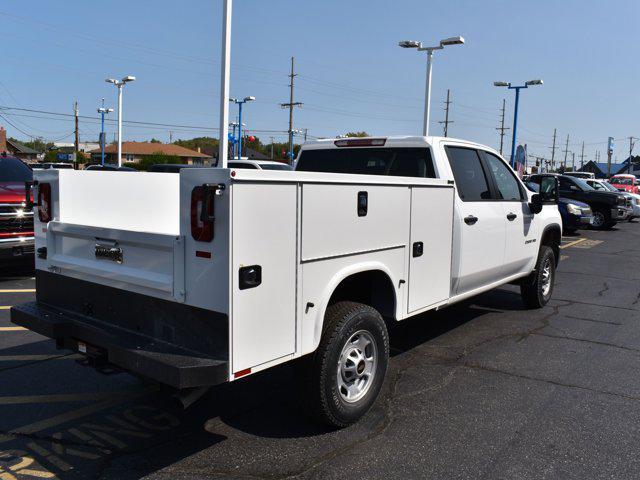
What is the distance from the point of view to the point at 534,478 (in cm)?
345

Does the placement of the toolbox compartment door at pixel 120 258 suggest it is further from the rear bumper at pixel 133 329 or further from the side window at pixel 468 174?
the side window at pixel 468 174

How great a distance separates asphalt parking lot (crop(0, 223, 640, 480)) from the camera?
140 inches

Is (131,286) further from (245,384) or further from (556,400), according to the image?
(556,400)

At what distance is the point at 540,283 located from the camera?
7.72 metres

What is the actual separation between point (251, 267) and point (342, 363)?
1.15 meters

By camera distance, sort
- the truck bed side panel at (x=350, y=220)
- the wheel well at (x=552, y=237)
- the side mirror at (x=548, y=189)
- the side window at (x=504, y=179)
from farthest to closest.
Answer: the wheel well at (x=552, y=237)
the side mirror at (x=548, y=189)
the side window at (x=504, y=179)
the truck bed side panel at (x=350, y=220)

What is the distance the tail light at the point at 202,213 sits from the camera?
3.08 metres

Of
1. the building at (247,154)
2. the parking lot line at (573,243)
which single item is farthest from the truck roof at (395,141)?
the building at (247,154)

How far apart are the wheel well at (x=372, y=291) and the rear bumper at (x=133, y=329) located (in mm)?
1275

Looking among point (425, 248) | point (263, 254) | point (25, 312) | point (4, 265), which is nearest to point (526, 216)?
point (425, 248)

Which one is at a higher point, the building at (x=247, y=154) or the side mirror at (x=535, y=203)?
the building at (x=247, y=154)

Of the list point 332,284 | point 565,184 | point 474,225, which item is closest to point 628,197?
point 565,184

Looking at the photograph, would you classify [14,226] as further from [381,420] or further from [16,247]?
[381,420]

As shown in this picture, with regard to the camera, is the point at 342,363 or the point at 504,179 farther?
the point at 504,179
